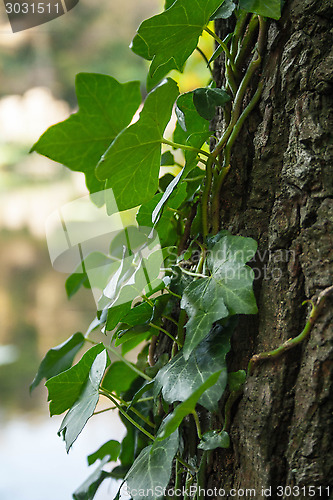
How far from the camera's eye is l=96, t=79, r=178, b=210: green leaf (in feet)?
1.44

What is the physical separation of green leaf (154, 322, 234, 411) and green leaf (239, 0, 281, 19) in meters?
0.32

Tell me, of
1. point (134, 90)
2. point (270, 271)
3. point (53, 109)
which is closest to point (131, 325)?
point (270, 271)

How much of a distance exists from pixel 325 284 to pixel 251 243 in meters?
0.08

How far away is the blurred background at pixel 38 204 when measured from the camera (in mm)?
1480

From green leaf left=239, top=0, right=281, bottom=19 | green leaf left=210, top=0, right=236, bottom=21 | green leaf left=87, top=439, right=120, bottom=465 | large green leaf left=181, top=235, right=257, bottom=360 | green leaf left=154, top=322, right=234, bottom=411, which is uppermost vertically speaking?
green leaf left=210, top=0, right=236, bottom=21

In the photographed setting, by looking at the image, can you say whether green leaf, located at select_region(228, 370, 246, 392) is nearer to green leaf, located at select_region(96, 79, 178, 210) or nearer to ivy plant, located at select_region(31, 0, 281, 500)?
ivy plant, located at select_region(31, 0, 281, 500)

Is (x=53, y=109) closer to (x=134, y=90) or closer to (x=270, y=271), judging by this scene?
(x=134, y=90)

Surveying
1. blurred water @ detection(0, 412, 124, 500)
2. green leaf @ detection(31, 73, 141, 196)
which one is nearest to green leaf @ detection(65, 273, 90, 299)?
green leaf @ detection(31, 73, 141, 196)

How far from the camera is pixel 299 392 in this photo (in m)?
0.42

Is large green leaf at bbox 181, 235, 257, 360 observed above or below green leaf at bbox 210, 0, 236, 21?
below

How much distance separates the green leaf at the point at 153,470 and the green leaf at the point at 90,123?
1.15ft

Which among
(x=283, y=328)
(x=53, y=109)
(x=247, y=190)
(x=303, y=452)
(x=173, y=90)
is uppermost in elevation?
(x=53, y=109)

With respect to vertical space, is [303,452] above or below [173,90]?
below

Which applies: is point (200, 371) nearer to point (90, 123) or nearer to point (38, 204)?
point (90, 123)
